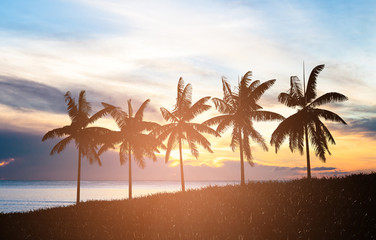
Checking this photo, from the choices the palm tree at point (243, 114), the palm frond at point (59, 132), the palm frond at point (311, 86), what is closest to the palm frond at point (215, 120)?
the palm tree at point (243, 114)

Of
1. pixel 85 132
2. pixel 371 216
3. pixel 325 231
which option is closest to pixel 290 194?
pixel 371 216

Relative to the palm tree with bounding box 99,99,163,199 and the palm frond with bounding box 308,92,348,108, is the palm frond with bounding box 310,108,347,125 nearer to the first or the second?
the palm frond with bounding box 308,92,348,108

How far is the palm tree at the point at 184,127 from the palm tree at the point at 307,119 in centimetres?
784

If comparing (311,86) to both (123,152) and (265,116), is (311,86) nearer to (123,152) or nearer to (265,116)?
(265,116)

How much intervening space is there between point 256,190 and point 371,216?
7.99m

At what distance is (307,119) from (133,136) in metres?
20.4

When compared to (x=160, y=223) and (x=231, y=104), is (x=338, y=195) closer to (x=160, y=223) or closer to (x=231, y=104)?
(x=160, y=223)

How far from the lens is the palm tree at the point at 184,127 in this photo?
119 feet

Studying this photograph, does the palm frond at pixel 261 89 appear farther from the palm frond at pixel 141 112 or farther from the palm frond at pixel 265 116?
the palm frond at pixel 141 112

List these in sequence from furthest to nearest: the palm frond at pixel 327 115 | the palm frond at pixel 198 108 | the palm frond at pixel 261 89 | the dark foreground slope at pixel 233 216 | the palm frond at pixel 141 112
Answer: the palm frond at pixel 141 112 → the palm frond at pixel 198 108 → the palm frond at pixel 261 89 → the palm frond at pixel 327 115 → the dark foreground slope at pixel 233 216

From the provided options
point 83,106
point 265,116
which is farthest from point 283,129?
point 83,106

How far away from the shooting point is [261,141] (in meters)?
34.4

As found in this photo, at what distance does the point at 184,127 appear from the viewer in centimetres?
3666

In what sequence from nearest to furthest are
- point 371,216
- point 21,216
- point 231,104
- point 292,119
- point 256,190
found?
point 371,216 < point 256,190 < point 21,216 < point 292,119 < point 231,104
